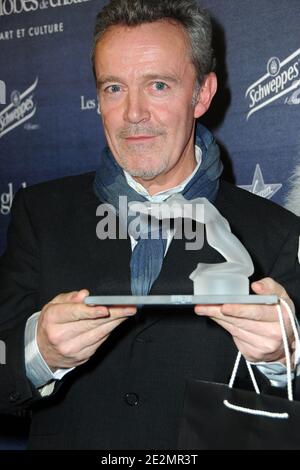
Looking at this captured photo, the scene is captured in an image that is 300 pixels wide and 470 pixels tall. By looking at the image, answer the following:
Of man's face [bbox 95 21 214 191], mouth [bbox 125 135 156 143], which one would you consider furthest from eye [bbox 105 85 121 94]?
mouth [bbox 125 135 156 143]

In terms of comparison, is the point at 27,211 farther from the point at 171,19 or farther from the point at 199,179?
the point at 171,19

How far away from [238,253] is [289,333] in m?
0.15

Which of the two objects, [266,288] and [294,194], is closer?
[266,288]

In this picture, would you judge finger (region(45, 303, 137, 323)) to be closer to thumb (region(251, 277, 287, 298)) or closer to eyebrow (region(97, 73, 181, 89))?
thumb (region(251, 277, 287, 298))

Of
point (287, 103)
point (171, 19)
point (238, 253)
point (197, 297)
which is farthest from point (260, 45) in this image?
point (197, 297)

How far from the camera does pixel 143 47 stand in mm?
1433

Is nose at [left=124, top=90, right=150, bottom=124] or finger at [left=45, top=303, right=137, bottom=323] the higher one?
nose at [left=124, top=90, right=150, bottom=124]

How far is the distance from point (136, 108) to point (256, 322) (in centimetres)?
56

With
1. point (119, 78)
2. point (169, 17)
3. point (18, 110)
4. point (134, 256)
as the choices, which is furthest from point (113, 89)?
point (18, 110)

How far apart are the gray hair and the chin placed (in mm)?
420

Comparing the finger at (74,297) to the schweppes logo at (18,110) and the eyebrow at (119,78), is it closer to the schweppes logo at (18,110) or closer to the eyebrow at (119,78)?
the eyebrow at (119,78)

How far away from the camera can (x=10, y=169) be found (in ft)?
7.45

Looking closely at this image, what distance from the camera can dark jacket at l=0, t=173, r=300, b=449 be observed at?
54.2 inches

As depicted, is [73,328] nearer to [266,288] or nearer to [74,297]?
[74,297]
